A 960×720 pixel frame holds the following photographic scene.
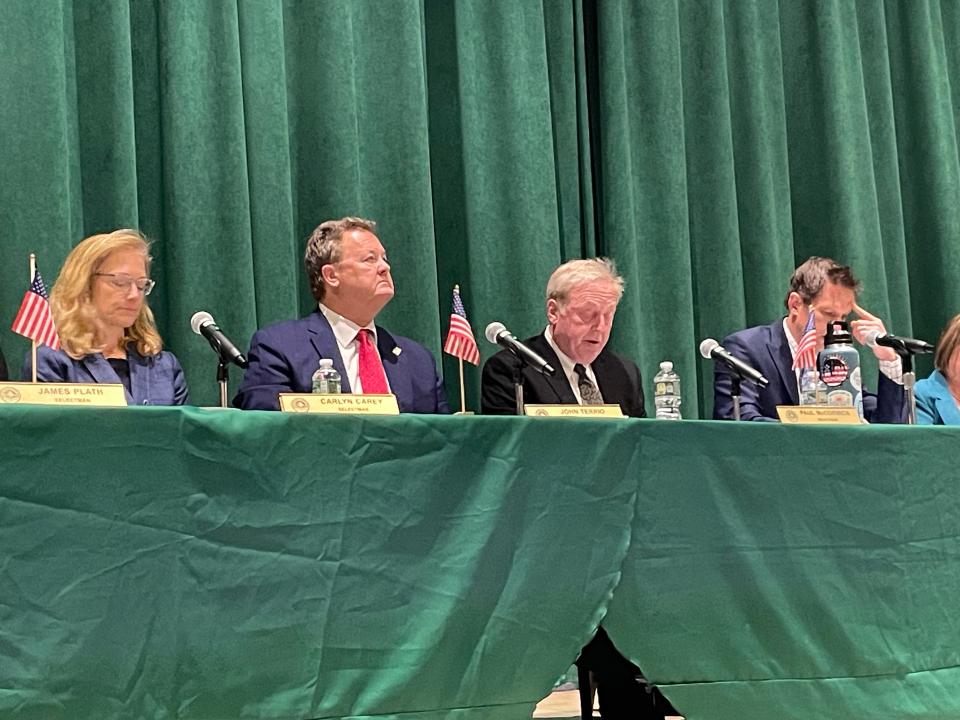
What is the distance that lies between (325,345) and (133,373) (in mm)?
459

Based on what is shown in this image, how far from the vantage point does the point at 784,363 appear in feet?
11.6

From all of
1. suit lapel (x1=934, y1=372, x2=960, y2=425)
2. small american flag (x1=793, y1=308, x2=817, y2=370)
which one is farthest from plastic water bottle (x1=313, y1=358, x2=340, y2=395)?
suit lapel (x1=934, y1=372, x2=960, y2=425)

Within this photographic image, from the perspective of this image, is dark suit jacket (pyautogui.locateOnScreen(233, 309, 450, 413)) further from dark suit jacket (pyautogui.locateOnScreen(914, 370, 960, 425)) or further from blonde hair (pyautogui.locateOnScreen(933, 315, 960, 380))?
blonde hair (pyautogui.locateOnScreen(933, 315, 960, 380))

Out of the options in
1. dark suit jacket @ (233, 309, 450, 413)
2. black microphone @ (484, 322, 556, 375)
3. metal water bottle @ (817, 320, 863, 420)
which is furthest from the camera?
dark suit jacket @ (233, 309, 450, 413)

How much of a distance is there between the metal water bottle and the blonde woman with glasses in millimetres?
1482

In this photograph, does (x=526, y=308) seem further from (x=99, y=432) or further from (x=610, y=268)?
(x=99, y=432)

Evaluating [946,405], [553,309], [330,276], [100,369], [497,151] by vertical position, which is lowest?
[946,405]

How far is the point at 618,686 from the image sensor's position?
2.61 metres

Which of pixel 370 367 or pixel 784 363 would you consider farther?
pixel 784 363

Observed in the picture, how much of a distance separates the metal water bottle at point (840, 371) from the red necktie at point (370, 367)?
40.2 inches

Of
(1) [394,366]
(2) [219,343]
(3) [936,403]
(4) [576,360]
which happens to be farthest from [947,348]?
(2) [219,343]

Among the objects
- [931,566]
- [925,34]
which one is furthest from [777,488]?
[925,34]

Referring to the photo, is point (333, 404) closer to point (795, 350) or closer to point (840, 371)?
point (840, 371)

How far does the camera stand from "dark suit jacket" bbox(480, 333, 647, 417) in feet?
10.1
